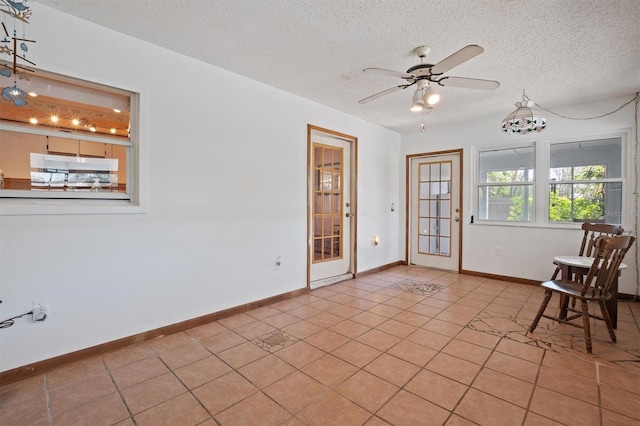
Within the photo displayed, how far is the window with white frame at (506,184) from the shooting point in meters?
4.41

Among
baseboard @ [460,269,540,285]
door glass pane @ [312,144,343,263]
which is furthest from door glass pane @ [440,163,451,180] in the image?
door glass pane @ [312,144,343,263]

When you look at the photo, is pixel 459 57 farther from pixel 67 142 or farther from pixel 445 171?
pixel 445 171

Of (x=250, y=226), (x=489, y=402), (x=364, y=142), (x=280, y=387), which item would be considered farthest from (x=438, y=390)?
(x=364, y=142)

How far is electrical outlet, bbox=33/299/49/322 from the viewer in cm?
202

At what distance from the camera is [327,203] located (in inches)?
170

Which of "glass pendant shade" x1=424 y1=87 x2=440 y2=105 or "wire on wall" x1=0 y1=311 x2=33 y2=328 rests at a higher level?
"glass pendant shade" x1=424 y1=87 x2=440 y2=105

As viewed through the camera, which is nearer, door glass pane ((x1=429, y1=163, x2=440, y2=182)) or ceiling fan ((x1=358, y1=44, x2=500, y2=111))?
ceiling fan ((x1=358, y1=44, x2=500, y2=111))

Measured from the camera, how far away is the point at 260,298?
3.35m

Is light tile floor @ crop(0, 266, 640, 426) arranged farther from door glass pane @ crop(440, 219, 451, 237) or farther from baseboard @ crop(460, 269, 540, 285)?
door glass pane @ crop(440, 219, 451, 237)

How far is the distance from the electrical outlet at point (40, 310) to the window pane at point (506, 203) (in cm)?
533

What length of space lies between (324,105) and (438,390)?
3.47 metres

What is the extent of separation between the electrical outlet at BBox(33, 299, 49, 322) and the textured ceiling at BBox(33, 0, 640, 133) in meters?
2.05

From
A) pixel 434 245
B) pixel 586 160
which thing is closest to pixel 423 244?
pixel 434 245

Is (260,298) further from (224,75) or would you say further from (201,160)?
(224,75)
